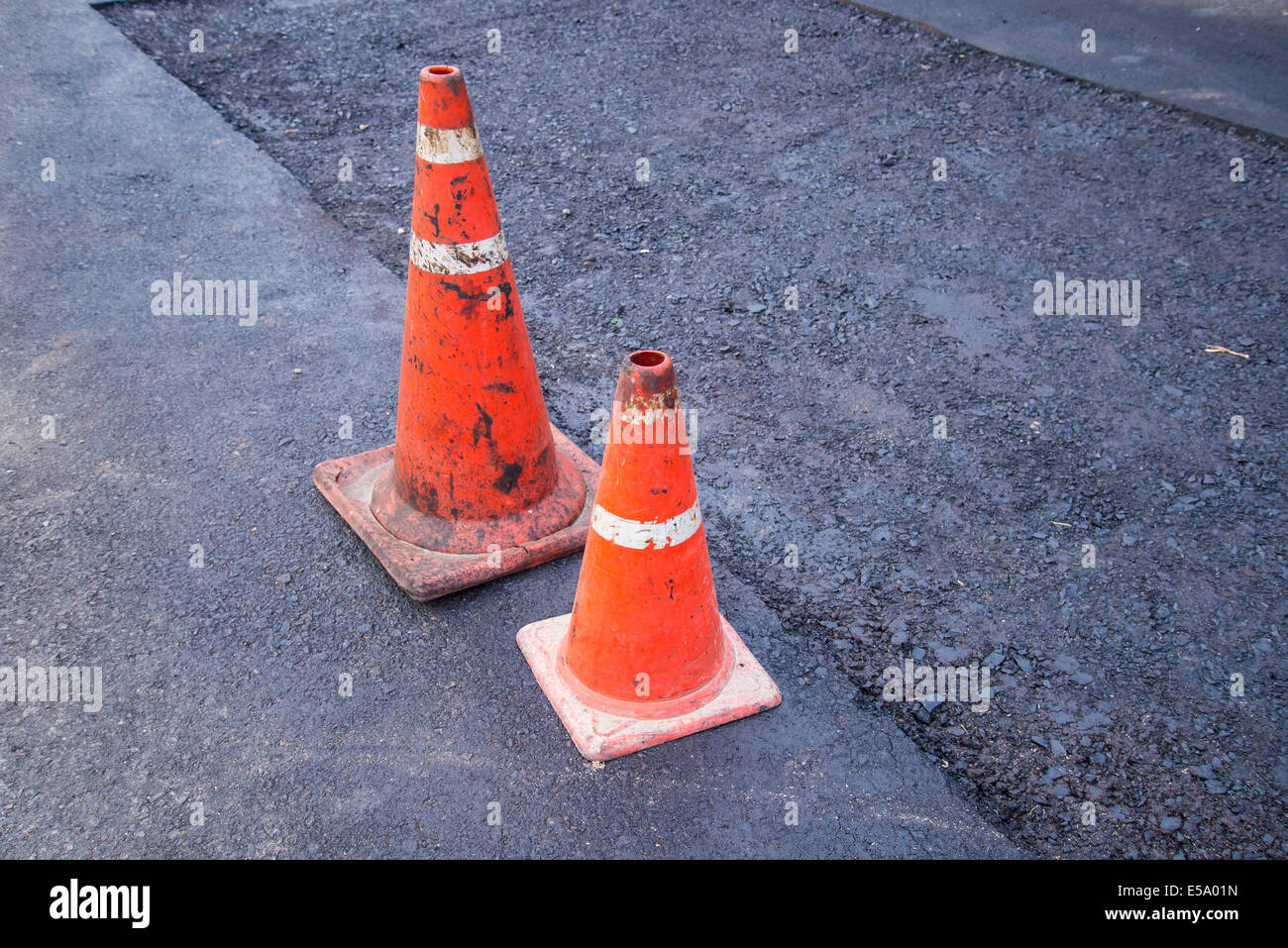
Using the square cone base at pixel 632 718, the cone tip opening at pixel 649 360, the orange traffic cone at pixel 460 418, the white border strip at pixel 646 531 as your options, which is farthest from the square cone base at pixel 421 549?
the cone tip opening at pixel 649 360

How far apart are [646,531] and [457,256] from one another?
944 millimetres

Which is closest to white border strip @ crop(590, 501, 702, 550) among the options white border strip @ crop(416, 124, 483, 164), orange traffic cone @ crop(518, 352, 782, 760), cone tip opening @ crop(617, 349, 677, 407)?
orange traffic cone @ crop(518, 352, 782, 760)

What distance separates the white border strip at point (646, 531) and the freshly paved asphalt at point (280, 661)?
51cm

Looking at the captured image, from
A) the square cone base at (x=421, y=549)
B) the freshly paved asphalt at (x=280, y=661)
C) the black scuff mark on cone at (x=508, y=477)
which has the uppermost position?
the black scuff mark on cone at (x=508, y=477)

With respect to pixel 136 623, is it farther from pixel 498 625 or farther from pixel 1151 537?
pixel 1151 537

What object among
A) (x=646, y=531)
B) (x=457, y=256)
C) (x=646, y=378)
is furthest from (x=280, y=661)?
(x=646, y=378)

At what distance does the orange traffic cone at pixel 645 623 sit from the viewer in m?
2.19

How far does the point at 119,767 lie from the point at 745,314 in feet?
9.38

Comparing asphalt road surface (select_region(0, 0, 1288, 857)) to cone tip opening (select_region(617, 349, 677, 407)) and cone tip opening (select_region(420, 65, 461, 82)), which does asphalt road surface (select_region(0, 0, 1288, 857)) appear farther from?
cone tip opening (select_region(420, 65, 461, 82))

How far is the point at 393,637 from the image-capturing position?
8.43 feet

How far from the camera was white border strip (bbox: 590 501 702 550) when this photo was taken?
2.23 meters

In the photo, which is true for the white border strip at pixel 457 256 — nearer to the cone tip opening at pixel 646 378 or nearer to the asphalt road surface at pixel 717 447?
the cone tip opening at pixel 646 378

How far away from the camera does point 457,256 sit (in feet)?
8.18
